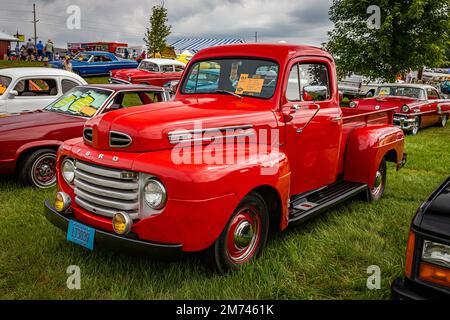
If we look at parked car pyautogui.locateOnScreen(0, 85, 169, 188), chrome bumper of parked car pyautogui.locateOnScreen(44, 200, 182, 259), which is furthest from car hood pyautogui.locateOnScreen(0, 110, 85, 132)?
chrome bumper of parked car pyautogui.locateOnScreen(44, 200, 182, 259)

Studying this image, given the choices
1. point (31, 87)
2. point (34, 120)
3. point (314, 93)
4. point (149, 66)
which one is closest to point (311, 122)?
point (314, 93)

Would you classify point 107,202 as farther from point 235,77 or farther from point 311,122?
point 311,122

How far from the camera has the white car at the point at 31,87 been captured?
7527mm

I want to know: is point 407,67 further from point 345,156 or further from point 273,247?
point 273,247

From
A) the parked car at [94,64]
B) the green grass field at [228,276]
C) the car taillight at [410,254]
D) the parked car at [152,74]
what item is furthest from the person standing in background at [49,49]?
the car taillight at [410,254]

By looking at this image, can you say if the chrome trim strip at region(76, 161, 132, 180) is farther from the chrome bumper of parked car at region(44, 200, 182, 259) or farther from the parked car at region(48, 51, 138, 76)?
the parked car at region(48, 51, 138, 76)

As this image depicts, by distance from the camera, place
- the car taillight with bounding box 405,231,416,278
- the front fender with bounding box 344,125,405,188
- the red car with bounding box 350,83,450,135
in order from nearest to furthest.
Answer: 1. the car taillight with bounding box 405,231,416,278
2. the front fender with bounding box 344,125,405,188
3. the red car with bounding box 350,83,450,135

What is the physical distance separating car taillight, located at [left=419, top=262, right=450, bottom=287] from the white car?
706 cm

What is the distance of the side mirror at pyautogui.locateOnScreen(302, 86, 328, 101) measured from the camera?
4.31 meters

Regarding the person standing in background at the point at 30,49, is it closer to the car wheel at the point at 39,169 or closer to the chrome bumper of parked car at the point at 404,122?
the chrome bumper of parked car at the point at 404,122

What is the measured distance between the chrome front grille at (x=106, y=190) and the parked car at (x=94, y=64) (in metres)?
19.8

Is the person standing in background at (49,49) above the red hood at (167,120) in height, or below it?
above
